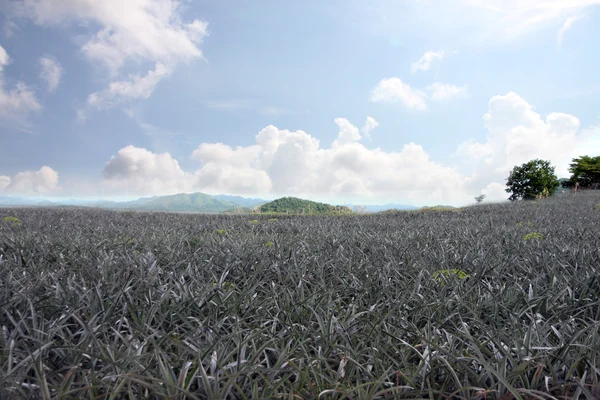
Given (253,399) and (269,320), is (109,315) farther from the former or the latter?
(253,399)

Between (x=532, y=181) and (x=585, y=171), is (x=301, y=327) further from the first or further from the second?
(x=585, y=171)

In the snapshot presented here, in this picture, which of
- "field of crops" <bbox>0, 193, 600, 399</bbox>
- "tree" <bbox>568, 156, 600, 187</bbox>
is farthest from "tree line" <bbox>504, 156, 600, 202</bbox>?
"field of crops" <bbox>0, 193, 600, 399</bbox>

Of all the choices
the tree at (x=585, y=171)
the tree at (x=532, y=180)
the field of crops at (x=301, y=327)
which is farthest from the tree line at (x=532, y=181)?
the field of crops at (x=301, y=327)

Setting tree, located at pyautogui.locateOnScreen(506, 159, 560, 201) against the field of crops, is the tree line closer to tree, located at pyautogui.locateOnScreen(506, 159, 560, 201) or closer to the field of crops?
tree, located at pyautogui.locateOnScreen(506, 159, 560, 201)

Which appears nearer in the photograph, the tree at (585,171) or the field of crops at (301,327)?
the field of crops at (301,327)

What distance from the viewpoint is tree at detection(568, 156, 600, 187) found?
3520 cm

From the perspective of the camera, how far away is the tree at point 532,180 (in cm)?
A: 2953

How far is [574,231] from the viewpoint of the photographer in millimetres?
5262

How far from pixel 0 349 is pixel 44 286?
1.01 meters

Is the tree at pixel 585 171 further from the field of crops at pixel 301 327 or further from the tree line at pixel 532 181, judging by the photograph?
the field of crops at pixel 301 327

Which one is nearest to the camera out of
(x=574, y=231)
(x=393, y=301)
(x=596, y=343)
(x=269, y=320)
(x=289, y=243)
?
(x=596, y=343)

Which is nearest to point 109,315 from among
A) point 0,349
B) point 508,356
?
point 0,349

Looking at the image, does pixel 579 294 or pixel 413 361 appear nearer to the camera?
pixel 413 361

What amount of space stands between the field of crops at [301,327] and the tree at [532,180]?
3062 centimetres
